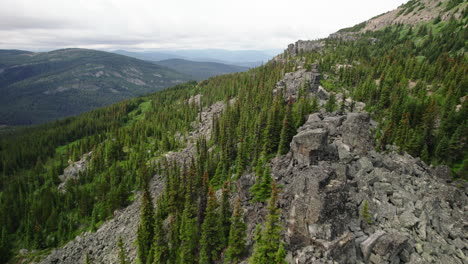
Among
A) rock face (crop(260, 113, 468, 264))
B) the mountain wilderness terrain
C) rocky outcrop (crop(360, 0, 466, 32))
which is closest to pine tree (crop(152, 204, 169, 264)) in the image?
the mountain wilderness terrain

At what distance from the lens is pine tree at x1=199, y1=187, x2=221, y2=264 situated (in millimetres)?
45812

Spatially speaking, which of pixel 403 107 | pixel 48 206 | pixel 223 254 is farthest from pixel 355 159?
pixel 48 206

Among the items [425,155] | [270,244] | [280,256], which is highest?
[425,155]

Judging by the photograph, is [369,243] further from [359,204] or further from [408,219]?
[408,219]

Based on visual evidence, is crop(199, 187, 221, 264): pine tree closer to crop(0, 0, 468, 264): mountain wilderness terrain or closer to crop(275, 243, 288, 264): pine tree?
crop(0, 0, 468, 264): mountain wilderness terrain

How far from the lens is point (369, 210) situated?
125ft

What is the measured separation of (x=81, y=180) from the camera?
123250 millimetres

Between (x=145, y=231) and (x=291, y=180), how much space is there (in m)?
42.4

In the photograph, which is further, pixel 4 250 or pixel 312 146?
pixel 4 250

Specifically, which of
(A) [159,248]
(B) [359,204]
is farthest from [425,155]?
(A) [159,248]

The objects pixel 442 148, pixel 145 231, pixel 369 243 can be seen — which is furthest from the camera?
pixel 145 231

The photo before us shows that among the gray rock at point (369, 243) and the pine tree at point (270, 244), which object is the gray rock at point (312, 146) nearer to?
the pine tree at point (270, 244)

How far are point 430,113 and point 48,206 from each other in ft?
517

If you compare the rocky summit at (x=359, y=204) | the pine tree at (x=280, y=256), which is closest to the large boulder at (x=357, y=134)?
the rocky summit at (x=359, y=204)
